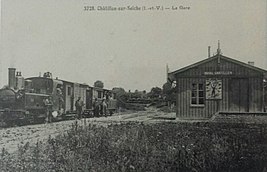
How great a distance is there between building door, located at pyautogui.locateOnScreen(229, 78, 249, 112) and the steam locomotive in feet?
2.56

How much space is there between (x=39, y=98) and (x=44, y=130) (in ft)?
1.79

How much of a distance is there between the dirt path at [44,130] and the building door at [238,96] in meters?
0.48

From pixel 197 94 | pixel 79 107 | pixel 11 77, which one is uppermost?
pixel 11 77

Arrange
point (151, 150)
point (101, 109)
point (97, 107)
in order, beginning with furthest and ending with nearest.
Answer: point (97, 107) → point (101, 109) → point (151, 150)

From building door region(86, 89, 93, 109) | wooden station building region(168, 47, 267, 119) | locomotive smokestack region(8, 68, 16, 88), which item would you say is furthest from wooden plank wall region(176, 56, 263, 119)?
locomotive smokestack region(8, 68, 16, 88)

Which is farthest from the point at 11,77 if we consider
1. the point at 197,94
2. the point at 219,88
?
the point at 219,88

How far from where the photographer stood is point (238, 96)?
103 inches

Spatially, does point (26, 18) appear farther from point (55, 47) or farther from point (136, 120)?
point (136, 120)

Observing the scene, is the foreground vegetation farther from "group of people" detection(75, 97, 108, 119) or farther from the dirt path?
"group of people" detection(75, 97, 108, 119)

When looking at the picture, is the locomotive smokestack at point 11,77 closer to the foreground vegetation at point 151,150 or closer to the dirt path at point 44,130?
the dirt path at point 44,130

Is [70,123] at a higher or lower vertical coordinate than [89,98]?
lower

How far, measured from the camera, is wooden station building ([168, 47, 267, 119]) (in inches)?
100

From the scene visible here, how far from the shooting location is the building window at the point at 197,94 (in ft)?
8.84

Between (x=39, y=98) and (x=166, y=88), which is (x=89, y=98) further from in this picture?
(x=166, y=88)
